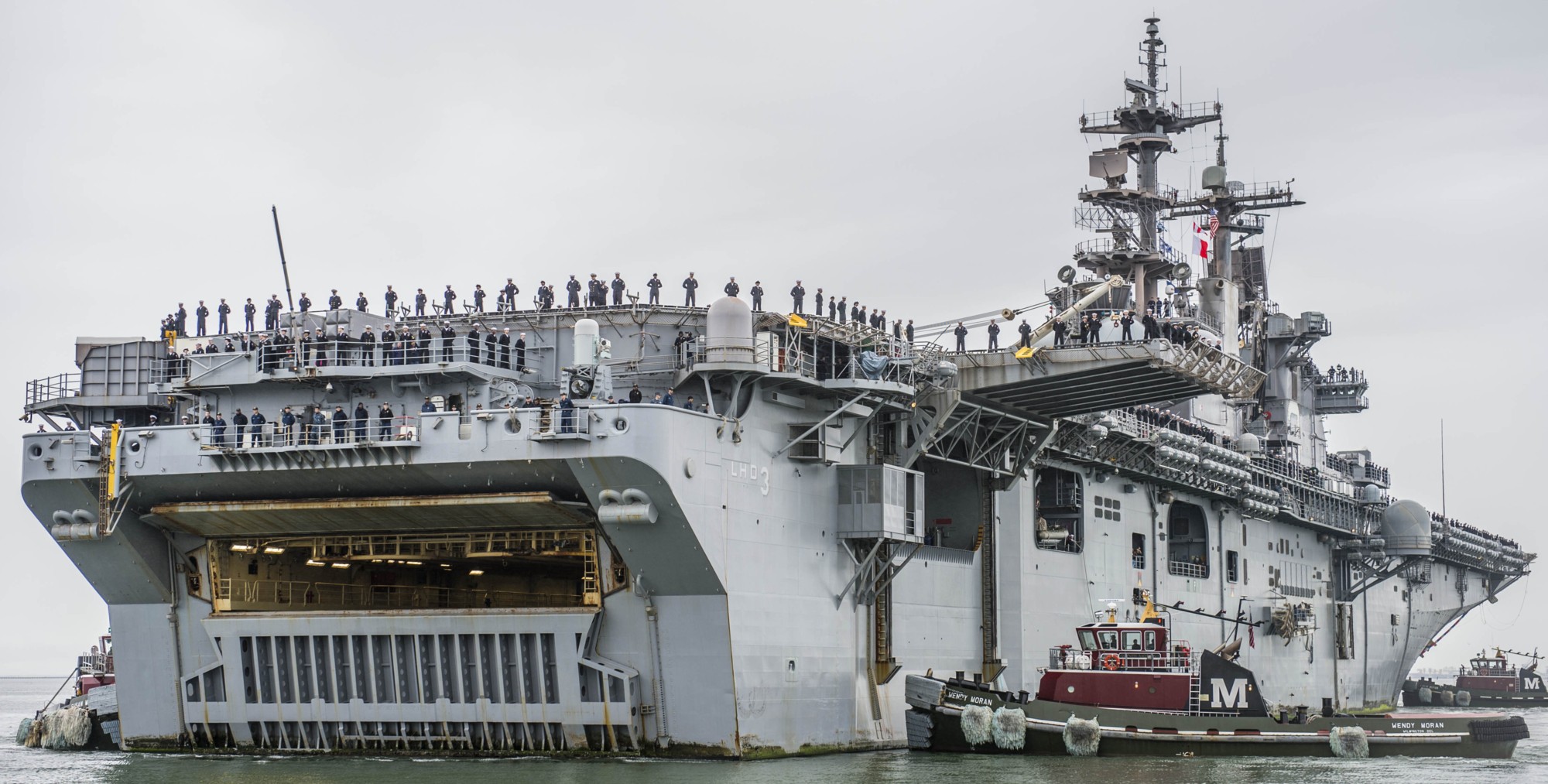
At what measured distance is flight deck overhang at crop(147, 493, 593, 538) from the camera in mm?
31938

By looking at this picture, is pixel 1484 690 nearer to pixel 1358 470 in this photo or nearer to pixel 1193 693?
pixel 1358 470

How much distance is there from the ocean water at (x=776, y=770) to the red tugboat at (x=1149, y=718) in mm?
558

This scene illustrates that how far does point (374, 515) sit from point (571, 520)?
406 centimetres

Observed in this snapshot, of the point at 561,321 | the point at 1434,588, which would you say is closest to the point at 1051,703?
the point at 561,321

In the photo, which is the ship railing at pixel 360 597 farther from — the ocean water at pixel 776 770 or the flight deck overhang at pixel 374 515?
the ocean water at pixel 776 770

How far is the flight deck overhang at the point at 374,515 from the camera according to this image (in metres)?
31.9

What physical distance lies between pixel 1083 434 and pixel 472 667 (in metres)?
18.3

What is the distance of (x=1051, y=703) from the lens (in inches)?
1473

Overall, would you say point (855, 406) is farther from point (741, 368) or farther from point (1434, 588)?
point (1434, 588)

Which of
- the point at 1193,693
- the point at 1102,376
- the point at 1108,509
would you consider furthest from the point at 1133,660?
the point at 1108,509

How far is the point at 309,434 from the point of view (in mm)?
32000

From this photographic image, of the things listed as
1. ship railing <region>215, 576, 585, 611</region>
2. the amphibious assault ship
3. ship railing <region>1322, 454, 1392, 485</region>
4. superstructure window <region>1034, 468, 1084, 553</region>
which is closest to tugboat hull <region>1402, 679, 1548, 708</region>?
ship railing <region>1322, 454, 1392, 485</region>

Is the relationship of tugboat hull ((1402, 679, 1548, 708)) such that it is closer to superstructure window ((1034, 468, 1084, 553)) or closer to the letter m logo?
superstructure window ((1034, 468, 1084, 553))

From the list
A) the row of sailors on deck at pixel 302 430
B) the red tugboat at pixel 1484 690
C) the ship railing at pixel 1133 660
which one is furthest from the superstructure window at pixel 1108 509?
the red tugboat at pixel 1484 690
